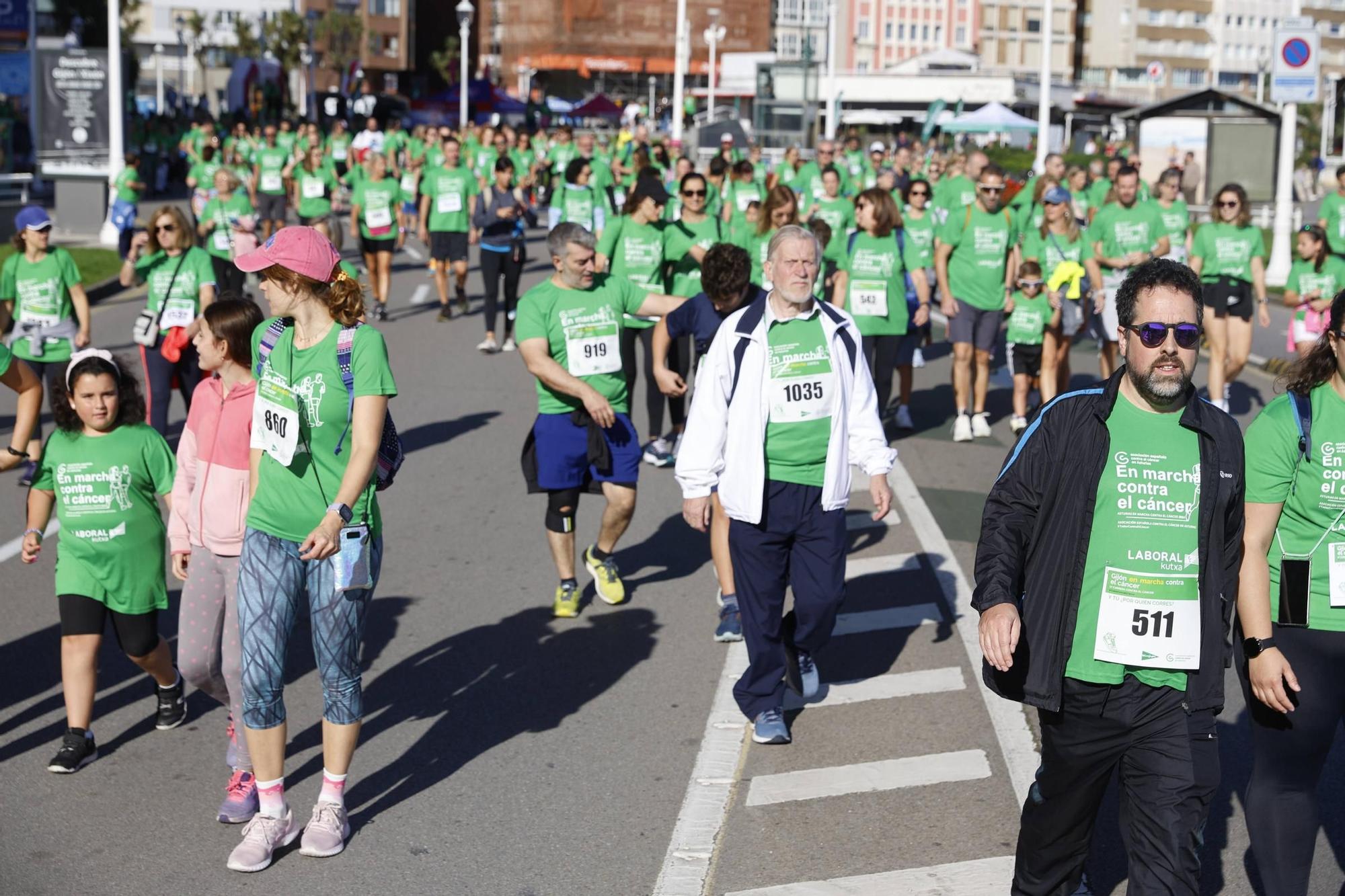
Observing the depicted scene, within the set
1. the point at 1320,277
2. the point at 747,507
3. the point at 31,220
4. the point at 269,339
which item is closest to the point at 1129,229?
the point at 1320,277

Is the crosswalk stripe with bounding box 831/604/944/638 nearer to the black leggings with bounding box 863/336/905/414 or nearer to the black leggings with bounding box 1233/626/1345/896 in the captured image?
the black leggings with bounding box 1233/626/1345/896

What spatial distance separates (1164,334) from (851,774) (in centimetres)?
242

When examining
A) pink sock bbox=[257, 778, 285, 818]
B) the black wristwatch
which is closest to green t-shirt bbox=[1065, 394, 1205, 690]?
the black wristwatch

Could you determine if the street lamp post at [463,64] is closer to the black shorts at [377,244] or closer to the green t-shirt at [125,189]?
the green t-shirt at [125,189]

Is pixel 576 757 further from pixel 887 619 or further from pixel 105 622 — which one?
pixel 887 619

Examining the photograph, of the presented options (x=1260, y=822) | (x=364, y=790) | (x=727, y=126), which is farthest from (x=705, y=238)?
(x=727, y=126)

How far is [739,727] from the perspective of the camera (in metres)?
6.59

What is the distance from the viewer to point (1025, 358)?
42.1 feet

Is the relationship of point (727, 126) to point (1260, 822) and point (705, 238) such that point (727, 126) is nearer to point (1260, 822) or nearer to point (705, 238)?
point (705, 238)

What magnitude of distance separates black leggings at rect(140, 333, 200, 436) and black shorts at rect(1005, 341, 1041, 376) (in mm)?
5731

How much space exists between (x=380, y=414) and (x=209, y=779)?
166 centimetres

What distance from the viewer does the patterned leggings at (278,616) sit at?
205 inches

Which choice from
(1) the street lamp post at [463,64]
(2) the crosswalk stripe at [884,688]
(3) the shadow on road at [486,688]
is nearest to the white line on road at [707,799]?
(2) the crosswalk stripe at [884,688]

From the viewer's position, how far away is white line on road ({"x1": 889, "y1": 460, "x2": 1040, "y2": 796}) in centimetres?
614
